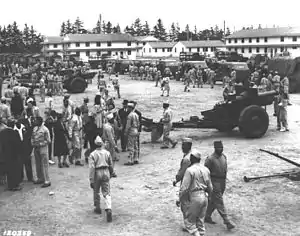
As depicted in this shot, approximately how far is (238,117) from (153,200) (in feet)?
20.8

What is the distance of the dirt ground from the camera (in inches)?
301

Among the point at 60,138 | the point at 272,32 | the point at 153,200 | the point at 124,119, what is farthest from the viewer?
the point at 272,32

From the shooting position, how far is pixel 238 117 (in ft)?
47.5

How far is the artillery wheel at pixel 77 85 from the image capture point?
Result: 26794 mm

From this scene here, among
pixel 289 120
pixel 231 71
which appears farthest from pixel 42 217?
pixel 231 71

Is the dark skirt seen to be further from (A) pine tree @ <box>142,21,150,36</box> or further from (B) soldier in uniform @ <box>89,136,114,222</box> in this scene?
(A) pine tree @ <box>142,21,150,36</box>

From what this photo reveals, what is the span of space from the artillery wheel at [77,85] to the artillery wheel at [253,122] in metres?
14.7

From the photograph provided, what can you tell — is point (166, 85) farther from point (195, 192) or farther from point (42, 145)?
point (195, 192)

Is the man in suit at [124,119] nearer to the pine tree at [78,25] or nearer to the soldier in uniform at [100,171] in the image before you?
the soldier in uniform at [100,171]

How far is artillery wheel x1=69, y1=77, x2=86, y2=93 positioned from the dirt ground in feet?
45.8

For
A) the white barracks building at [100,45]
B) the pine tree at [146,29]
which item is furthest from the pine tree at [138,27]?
the white barracks building at [100,45]

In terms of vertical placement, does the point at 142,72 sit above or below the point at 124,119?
above

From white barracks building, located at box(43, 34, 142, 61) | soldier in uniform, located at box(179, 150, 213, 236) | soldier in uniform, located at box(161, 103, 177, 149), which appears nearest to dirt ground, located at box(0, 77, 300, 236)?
soldier in uniform, located at box(161, 103, 177, 149)

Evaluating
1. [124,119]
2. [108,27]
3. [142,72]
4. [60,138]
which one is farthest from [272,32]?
[60,138]
